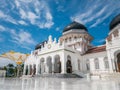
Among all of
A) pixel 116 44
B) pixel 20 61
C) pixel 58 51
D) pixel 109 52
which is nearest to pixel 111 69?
pixel 109 52

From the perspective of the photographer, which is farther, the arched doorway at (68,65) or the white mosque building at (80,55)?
the arched doorway at (68,65)

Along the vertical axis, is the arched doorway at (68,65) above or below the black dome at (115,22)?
below

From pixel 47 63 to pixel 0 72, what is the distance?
10.4m

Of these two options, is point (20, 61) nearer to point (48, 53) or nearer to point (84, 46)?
point (48, 53)

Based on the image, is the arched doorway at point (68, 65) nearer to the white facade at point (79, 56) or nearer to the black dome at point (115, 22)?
the white facade at point (79, 56)

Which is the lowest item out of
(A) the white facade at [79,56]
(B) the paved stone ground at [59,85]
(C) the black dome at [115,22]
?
(B) the paved stone ground at [59,85]

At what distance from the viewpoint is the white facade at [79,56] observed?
18953 millimetres

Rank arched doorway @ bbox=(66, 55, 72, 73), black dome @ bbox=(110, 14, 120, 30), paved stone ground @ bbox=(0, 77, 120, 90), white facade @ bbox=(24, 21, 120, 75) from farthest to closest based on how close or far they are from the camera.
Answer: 1. black dome @ bbox=(110, 14, 120, 30)
2. arched doorway @ bbox=(66, 55, 72, 73)
3. white facade @ bbox=(24, 21, 120, 75)
4. paved stone ground @ bbox=(0, 77, 120, 90)

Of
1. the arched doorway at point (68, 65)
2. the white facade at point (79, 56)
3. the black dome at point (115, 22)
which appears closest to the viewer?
the white facade at point (79, 56)

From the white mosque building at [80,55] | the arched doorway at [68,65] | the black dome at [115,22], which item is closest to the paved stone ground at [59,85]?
the white mosque building at [80,55]

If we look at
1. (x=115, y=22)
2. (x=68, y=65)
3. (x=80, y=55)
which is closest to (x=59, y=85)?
(x=68, y=65)

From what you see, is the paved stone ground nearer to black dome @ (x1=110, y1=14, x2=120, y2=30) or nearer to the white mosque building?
the white mosque building

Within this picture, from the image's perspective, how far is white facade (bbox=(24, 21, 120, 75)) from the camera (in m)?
19.0

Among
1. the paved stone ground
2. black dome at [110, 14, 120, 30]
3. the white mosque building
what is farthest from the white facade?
the paved stone ground
